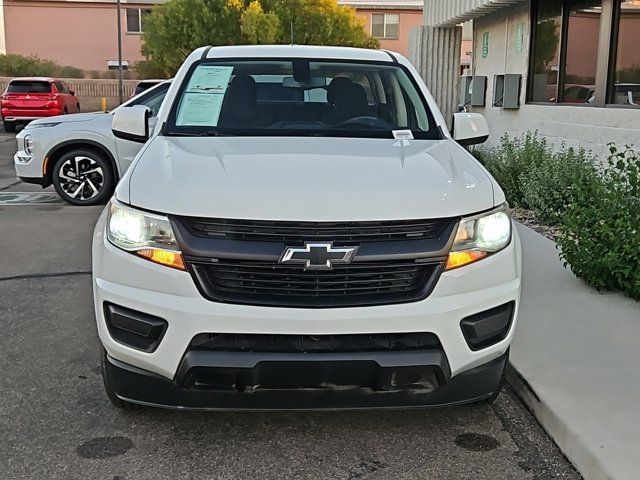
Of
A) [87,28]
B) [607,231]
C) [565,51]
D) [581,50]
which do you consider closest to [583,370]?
[607,231]

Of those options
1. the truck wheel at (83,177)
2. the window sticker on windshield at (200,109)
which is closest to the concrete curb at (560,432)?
the window sticker on windshield at (200,109)

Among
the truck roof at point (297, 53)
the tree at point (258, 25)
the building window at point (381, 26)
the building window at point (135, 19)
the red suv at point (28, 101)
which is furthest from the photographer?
the building window at point (381, 26)

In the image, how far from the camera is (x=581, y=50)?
390 inches

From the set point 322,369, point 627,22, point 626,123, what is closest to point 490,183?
point 322,369

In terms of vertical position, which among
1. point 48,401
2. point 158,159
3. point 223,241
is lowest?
point 48,401

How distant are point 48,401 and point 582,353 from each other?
9.73ft

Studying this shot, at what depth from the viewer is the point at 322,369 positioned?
304cm

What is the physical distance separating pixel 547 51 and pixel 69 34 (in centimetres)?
4100

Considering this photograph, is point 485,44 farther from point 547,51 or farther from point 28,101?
point 28,101

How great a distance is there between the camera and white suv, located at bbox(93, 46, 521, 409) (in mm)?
3047

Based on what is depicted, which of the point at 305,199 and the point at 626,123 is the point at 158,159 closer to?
the point at 305,199

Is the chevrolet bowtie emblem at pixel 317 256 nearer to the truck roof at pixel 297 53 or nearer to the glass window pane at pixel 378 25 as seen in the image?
the truck roof at pixel 297 53

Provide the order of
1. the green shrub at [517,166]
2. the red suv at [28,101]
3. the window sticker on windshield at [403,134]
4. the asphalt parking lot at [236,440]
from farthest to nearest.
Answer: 1. the red suv at [28,101]
2. the green shrub at [517,166]
3. the window sticker on windshield at [403,134]
4. the asphalt parking lot at [236,440]

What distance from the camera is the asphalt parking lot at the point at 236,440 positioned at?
3316 millimetres
